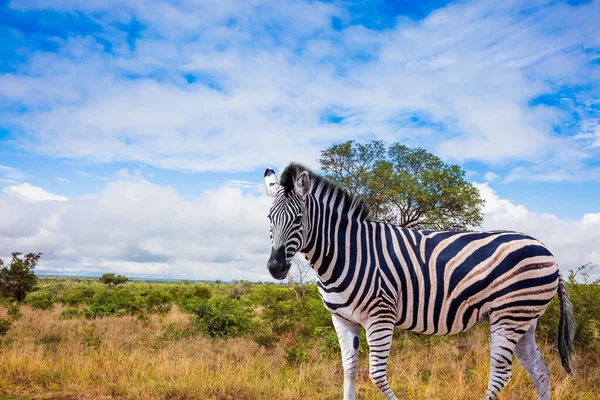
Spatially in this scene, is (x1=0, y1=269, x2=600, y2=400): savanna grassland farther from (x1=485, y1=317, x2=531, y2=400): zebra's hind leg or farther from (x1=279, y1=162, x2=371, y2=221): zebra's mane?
(x1=279, y1=162, x2=371, y2=221): zebra's mane

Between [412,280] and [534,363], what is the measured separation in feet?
6.30

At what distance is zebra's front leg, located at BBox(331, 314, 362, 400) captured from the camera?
5.19 m

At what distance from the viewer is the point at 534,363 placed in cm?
528

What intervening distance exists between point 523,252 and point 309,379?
167 inches

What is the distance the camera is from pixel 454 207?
15.5 meters

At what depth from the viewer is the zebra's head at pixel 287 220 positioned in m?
4.55

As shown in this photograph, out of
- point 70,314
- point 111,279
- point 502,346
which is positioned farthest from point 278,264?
point 111,279

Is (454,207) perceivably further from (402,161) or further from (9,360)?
(9,360)

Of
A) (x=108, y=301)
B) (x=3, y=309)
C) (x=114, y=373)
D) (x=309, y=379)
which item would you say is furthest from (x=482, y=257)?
(x=3, y=309)

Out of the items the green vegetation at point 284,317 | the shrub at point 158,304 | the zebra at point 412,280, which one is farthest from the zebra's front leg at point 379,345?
the shrub at point 158,304

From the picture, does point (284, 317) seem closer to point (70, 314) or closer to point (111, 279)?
point (70, 314)

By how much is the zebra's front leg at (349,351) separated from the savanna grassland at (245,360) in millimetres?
1251

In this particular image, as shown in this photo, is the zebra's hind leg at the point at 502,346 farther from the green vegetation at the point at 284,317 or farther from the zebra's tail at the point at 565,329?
the green vegetation at the point at 284,317

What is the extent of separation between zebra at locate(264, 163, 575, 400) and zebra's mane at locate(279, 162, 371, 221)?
17 mm
